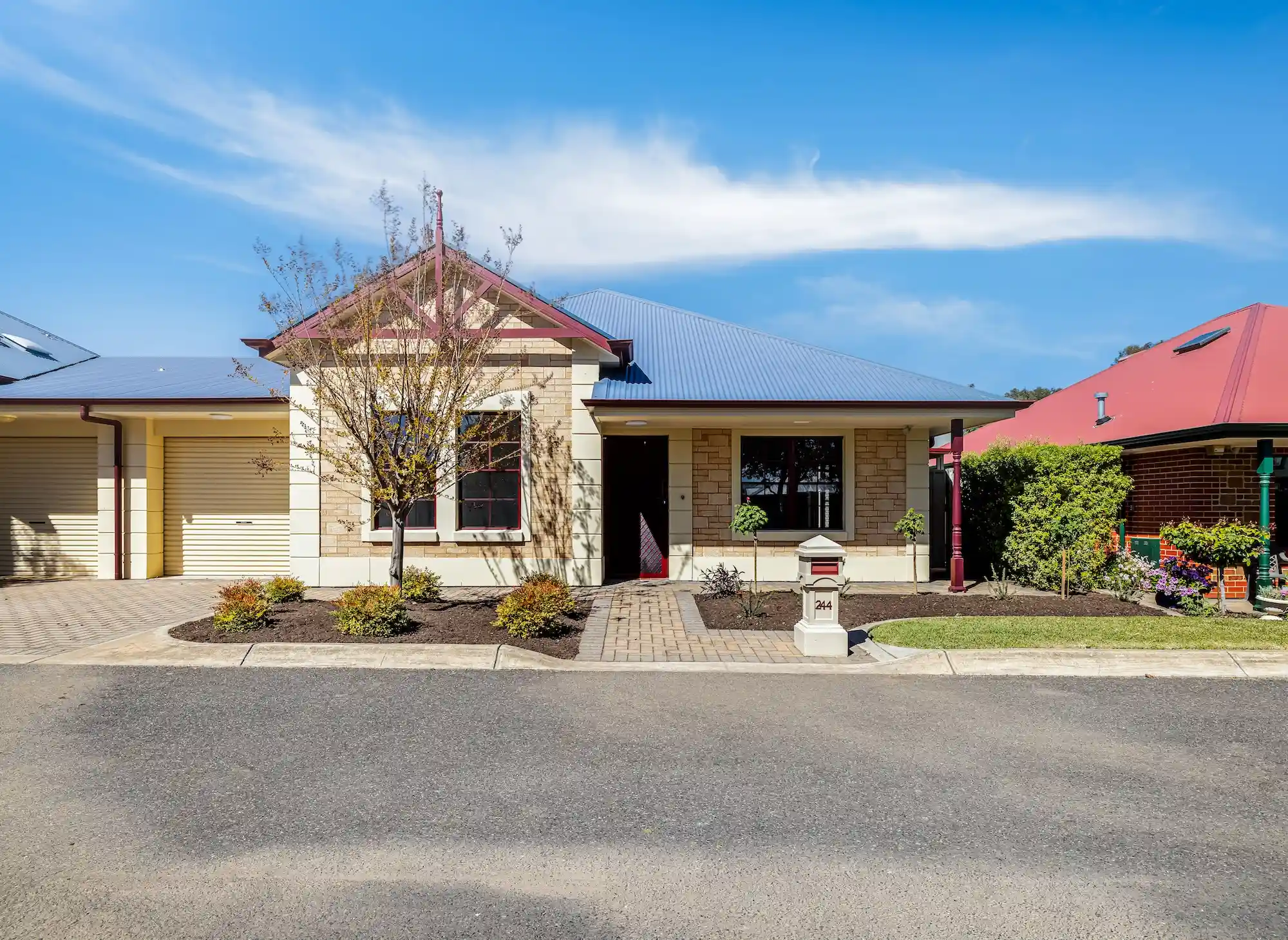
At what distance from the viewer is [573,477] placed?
13.0m

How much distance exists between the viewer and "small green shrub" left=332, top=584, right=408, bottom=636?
28.5ft

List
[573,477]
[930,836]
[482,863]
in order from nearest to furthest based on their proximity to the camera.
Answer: [482,863] → [930,836] → [573,477]

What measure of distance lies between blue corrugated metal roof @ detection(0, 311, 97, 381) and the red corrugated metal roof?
21379 mm

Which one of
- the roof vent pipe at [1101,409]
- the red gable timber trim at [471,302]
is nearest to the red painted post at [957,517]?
the roof vent pipe at [1101,409]

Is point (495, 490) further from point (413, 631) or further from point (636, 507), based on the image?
point (413, 631)

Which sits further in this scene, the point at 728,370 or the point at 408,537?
the point at 728,370

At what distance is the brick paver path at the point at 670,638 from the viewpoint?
838 centimetres

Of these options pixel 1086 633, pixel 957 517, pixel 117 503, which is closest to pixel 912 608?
pixel 1086 633

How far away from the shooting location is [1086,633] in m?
9.13

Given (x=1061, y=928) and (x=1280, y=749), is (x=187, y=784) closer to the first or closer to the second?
(x=1061, y=928)

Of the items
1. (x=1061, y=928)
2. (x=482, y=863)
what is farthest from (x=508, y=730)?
(x=1061, y=928)

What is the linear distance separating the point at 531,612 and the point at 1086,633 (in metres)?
6.44

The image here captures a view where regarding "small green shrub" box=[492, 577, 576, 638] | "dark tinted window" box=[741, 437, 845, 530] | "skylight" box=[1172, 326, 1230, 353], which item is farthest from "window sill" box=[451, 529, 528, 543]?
"skylight" box=[1172, 326, 1230, 353]

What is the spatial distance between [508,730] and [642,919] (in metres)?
2.75
